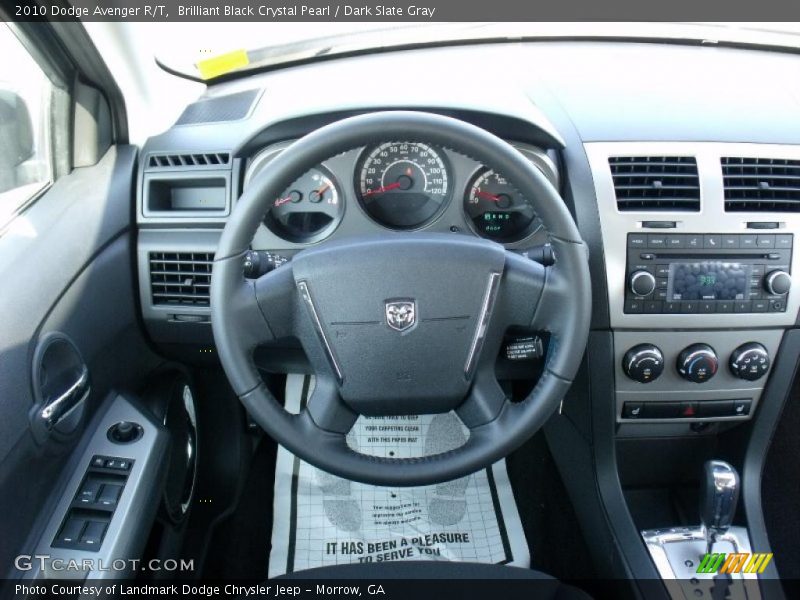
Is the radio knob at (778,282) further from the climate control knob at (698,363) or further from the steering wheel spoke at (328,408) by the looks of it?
the steering wheel spoke at (328,408)

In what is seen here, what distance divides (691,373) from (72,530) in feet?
4.40

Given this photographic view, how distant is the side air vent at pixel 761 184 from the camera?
1.45m

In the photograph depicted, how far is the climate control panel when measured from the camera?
151 cm

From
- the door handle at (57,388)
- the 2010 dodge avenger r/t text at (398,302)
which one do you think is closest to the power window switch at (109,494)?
the 2010 dodge avenger r/t text at (398,302)

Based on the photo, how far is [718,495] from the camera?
146 cm

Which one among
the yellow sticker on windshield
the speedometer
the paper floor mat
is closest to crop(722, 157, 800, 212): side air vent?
the speedometer

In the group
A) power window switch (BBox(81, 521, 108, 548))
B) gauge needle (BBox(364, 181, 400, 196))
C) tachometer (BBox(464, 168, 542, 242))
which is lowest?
power window switch (BBox(81, 521, 108, 548))

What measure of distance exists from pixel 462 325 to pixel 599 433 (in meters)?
0.64

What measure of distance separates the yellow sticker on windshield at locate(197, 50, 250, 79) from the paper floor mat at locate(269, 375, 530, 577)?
0.88 metres

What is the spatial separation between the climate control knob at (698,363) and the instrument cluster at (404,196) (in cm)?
45

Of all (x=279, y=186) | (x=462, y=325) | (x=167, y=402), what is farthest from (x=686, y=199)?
(x=167, y=402)

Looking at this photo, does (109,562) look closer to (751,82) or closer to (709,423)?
(709,423)

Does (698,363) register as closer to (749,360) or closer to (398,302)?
(749,360)

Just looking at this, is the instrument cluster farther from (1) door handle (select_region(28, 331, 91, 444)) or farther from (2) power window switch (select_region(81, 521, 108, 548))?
(2) power window switch (select_region(81, 521, 108, 548))
